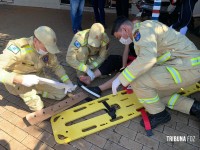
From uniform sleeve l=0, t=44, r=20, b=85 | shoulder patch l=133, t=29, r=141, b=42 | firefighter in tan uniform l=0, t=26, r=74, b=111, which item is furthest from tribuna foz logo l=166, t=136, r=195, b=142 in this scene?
uniform sleeve l=0, t=44, r=20, b=85

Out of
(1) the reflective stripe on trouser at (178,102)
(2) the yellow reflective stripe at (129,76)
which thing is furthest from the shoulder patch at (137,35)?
(1) the reflective stripe on trouser at (178,102)

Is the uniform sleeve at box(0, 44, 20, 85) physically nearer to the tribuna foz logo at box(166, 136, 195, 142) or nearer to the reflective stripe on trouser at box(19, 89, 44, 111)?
the reflective stripe on trouser at box(19, 89, 44, 111)

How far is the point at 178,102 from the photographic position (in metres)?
3.05

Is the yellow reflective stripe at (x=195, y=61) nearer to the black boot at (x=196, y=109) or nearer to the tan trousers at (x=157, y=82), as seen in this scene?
the tan trousers at (x=157, y=82)

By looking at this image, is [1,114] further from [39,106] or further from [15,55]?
[15,55]

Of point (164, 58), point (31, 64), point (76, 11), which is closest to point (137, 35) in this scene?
point (164, 58)

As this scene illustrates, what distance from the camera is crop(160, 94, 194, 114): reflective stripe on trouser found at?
2.99m

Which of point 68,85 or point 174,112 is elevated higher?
point 68,85

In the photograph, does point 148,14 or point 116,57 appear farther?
point 148,14

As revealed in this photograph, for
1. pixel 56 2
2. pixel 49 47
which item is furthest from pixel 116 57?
pixel 56 2

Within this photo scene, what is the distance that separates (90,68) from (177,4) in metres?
2.70

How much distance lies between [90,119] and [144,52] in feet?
3.82

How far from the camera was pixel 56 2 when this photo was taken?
786 centimetres

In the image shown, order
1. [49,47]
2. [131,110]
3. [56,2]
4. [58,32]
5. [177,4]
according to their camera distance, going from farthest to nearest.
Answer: [56,2] < [58,32] < [177,4] < [131,110] < [49,47]
